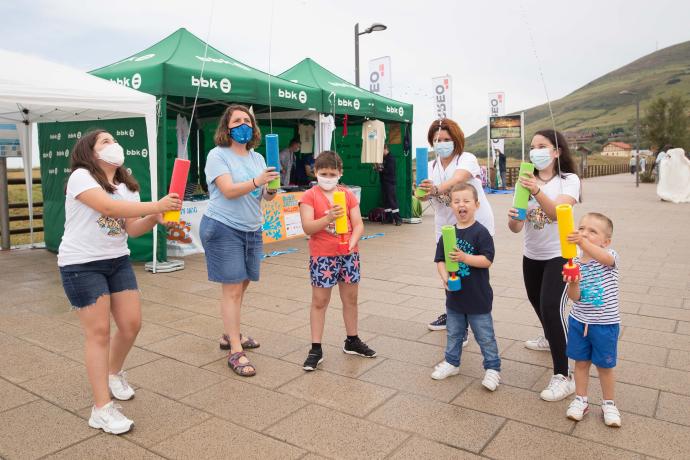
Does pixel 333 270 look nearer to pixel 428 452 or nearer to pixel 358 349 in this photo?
pixel 358 349

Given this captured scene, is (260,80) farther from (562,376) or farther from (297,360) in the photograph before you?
(562,376)

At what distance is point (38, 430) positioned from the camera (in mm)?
2762

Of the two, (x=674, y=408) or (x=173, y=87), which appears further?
(x=173, y=87)

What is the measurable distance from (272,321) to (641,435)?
117 inches

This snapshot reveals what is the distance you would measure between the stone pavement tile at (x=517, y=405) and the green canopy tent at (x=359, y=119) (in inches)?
285

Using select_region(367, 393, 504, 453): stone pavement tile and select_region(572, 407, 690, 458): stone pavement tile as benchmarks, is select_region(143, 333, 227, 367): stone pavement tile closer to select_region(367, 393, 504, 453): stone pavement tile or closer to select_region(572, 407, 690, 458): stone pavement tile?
select_region(367, 393, 504, 453): stone pavement tile

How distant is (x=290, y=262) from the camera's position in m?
7.66

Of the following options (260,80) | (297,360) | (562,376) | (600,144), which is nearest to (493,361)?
(562,376)

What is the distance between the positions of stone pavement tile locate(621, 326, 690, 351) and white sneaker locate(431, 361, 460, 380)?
5.42ft

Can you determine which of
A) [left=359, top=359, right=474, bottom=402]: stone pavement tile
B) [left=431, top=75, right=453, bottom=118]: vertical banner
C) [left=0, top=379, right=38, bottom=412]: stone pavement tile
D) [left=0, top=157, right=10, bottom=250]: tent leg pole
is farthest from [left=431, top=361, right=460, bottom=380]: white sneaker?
[left=431, top=75, right=453, bottom=118]: vertical banner

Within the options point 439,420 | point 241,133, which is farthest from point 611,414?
point 241,133

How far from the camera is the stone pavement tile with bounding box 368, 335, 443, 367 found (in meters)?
3.79

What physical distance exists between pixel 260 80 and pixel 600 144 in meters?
113

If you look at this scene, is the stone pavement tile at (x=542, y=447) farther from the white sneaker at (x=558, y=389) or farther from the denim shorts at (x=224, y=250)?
the denim shorts at (x=224, y=250)
